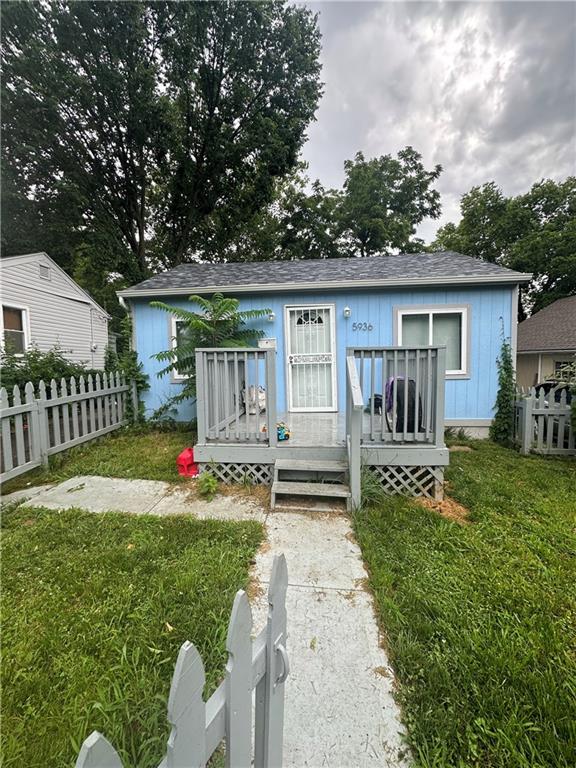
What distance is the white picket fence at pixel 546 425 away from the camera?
218 inches

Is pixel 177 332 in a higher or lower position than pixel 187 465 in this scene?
higher

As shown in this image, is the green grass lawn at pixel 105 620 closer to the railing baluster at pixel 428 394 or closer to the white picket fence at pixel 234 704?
the white picket fence at pixel 234 704

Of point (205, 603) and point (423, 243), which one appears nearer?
point (205, 603)

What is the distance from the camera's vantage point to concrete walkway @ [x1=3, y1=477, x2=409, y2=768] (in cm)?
141

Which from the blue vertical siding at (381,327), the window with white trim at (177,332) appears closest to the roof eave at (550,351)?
the blue vertical siding at (381,327)

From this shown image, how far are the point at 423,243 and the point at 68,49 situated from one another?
19541mm

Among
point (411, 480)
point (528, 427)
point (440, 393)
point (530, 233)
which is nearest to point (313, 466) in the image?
point (411, 480)

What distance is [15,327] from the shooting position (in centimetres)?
991

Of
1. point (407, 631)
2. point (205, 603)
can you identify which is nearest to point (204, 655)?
point (205, 603)

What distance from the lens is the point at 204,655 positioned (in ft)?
5.68

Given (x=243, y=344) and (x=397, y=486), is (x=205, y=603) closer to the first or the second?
(x=397, y=486)

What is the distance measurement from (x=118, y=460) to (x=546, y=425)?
7237 mm

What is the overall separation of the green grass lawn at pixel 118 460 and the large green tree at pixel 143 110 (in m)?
11.7

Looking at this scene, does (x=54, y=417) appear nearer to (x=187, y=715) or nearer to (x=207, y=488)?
(x=207, y=488)
